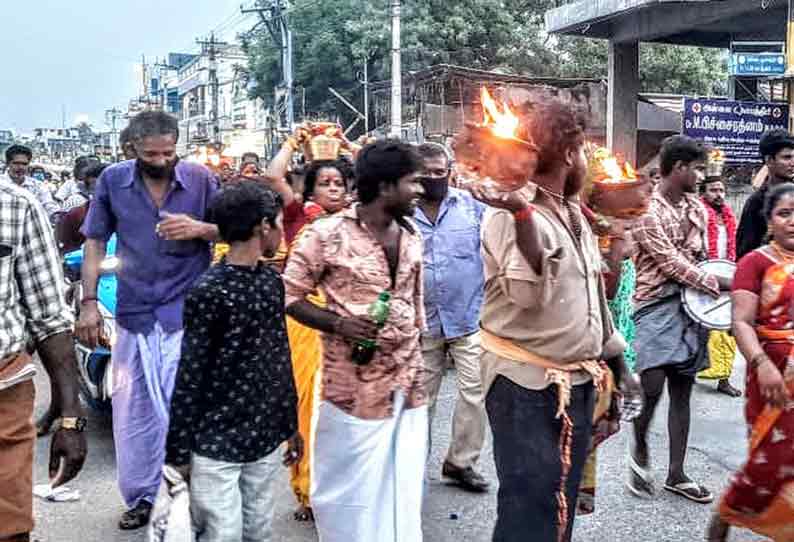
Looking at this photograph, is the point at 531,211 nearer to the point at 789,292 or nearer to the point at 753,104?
the point at 789,292

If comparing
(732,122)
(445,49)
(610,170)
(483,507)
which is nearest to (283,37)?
(445,49)

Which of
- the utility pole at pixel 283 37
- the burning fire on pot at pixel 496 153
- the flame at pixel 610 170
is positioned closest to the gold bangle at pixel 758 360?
the flame at pixel 610 170

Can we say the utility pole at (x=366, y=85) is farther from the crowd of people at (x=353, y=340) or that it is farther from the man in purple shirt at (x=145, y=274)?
the crowd of people at (x=353, y=340)

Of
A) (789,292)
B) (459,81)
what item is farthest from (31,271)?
(459,81)

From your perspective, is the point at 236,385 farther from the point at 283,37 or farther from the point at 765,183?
the point at 283,37

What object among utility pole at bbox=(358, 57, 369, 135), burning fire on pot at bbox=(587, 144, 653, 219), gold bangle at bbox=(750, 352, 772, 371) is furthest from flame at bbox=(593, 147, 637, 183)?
utility pole at bbox=(358, 57, 369, 135)

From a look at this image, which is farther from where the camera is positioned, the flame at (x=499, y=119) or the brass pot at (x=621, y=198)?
the brass pot at (x=621, y=198)

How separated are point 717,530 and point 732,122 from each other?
30.9 ft

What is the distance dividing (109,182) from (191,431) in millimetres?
1756

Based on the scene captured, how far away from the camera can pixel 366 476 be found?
3396mm

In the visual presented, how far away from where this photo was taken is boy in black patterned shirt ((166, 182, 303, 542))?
3.29 meters

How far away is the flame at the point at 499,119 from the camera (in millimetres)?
2605

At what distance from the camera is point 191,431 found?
10.8 ft

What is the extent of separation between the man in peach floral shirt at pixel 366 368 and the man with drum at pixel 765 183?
9.11 ft
